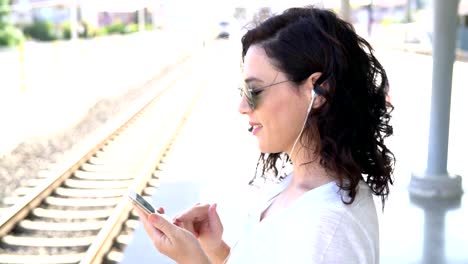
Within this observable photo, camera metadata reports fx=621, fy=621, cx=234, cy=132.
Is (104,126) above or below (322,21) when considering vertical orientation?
below

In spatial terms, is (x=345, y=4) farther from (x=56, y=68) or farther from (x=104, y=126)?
(x=56, y=68)

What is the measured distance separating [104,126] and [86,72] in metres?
11.2

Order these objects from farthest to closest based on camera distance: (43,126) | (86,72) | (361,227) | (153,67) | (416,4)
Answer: (416,4), (153,67), (86,72), (43,126), (361,227)

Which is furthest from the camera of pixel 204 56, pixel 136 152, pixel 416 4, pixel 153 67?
pixel 416 4

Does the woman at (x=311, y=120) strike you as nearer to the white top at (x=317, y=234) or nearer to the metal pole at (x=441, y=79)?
the white top at (x=317, y=234)

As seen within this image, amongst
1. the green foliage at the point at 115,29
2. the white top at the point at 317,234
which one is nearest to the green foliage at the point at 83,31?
the green foliage at the point at 115,29

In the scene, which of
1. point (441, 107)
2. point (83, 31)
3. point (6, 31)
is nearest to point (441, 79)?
point (441, 107)

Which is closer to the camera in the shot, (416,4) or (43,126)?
(43,126)

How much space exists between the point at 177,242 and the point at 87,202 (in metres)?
5.43

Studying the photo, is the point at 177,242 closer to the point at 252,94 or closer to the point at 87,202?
the point at 252,94

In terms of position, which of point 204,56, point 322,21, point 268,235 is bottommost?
point 204,56

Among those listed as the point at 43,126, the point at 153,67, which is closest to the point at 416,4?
the point at 153,67

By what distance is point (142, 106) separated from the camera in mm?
14703

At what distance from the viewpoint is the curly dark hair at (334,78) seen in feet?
4.88
